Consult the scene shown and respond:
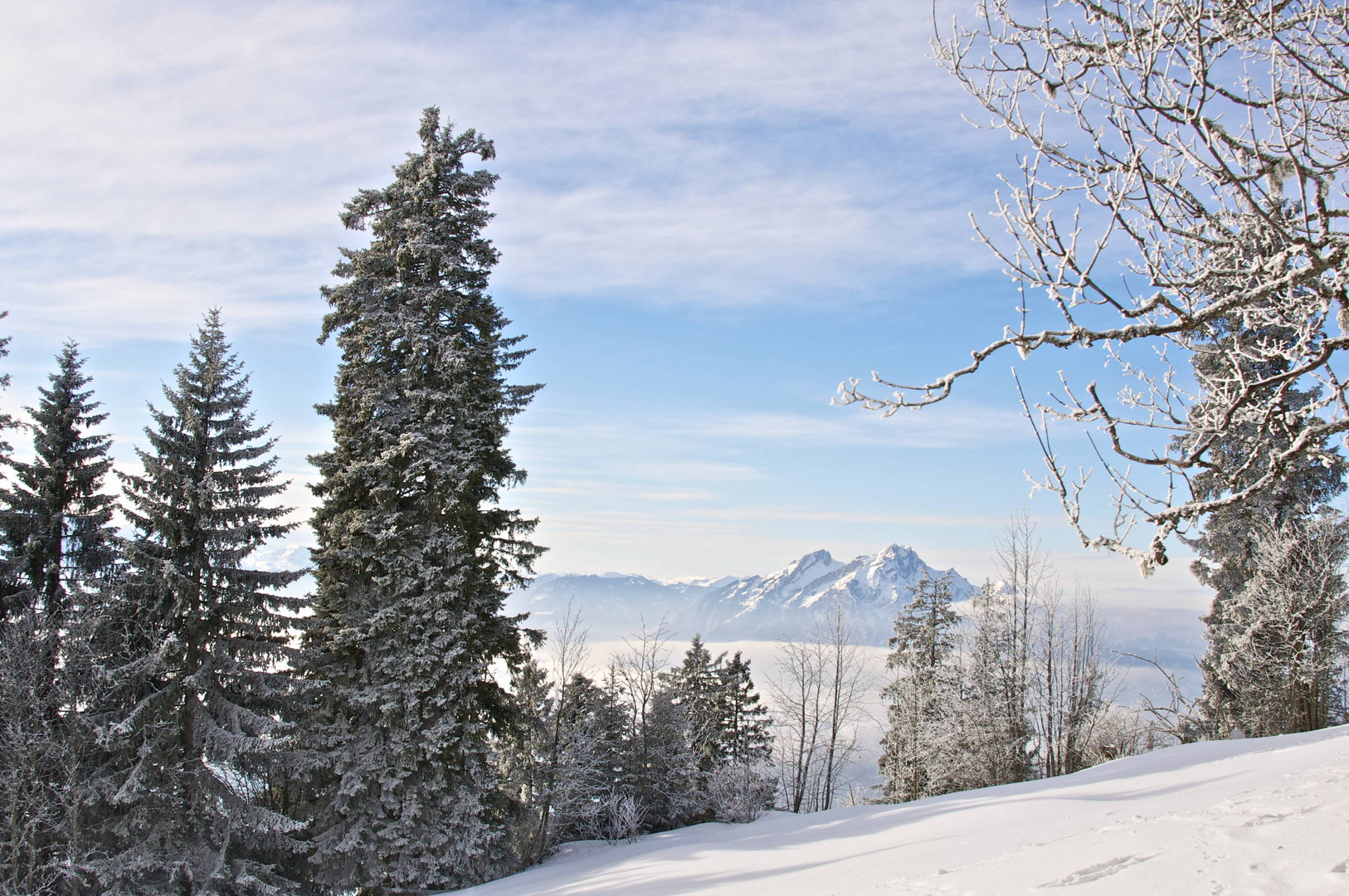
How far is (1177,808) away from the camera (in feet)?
27.8

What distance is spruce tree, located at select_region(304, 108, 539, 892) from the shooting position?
15.1 meters

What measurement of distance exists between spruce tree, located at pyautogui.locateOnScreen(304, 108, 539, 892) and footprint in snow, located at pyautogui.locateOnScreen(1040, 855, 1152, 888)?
1236 centimetres

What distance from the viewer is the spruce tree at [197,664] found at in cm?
1350

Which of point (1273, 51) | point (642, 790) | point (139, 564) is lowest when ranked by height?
point (642, 790)

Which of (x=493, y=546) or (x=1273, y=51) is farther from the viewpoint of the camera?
(x=493, y=546)

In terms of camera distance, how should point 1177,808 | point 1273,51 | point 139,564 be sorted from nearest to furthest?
point 1273,51 → point 1177,808 → point 139,564

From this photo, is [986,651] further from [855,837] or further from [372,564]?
[372,564]

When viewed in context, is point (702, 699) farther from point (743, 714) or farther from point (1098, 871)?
point (1098, 871)

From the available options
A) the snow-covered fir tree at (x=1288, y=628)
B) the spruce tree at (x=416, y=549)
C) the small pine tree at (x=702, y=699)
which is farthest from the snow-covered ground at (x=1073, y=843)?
the small pine tree at (x=702, y=699)

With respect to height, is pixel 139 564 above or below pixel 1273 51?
below

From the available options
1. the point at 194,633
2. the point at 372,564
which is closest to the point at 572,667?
the point at 372,564

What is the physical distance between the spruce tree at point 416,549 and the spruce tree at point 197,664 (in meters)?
1.19

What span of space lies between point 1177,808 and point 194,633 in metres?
16.9

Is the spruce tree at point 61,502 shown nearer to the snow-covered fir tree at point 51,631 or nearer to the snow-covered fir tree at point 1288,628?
the snow-covered fir tree at point 51,631
